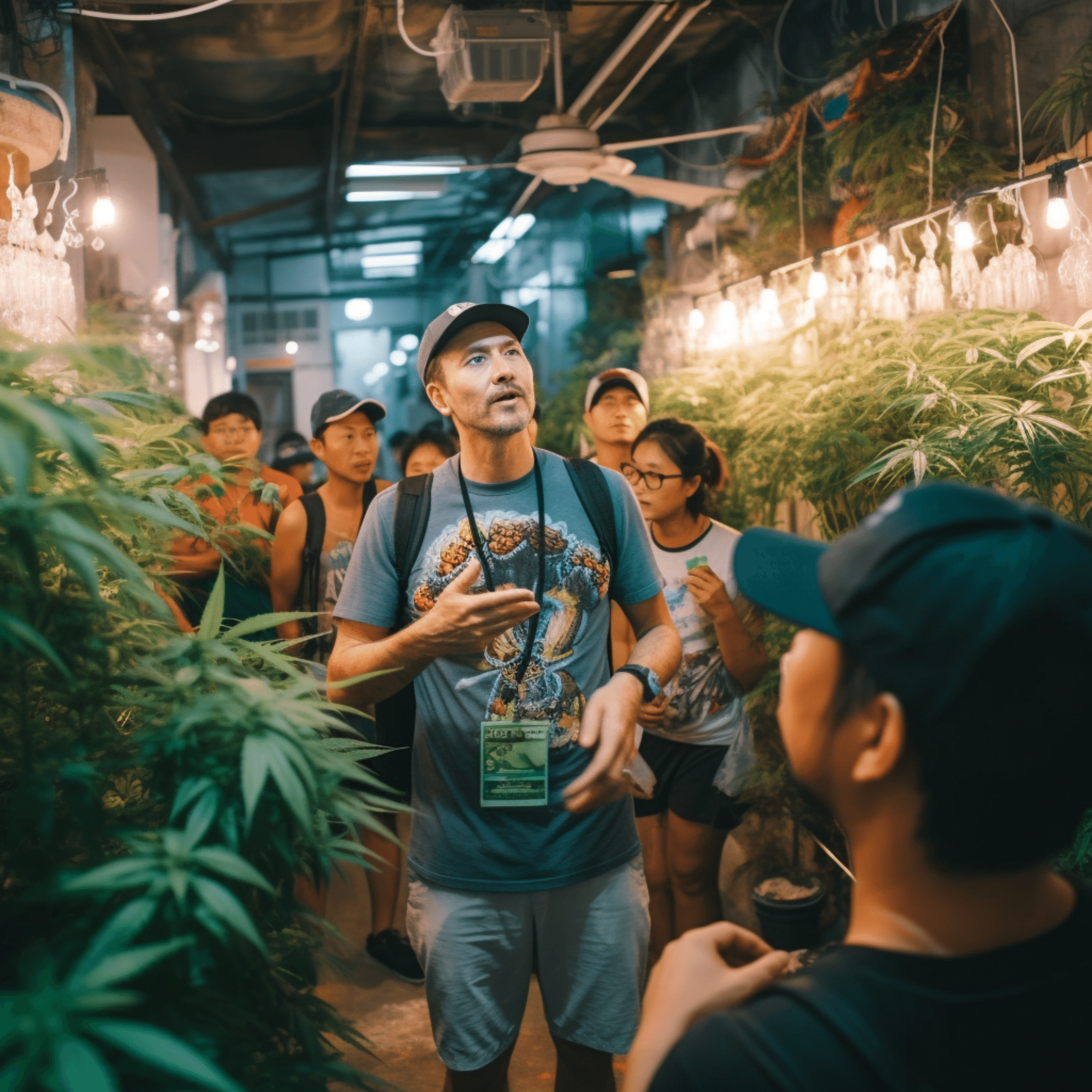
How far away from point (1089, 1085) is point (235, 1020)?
769 mm

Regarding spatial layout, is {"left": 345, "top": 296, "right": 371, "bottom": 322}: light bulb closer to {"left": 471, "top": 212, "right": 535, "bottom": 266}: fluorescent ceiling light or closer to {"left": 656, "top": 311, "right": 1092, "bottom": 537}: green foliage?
{"left": 471, "top": 212, "right": 535, "bottom": 266}: fluorescent ceiling light

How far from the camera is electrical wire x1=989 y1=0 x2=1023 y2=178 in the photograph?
3646 millimetres

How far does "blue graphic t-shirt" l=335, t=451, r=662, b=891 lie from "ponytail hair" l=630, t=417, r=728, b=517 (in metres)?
1.13

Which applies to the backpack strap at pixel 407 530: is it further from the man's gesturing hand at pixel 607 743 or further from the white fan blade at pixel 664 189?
the white fan blade at pixel 664 189

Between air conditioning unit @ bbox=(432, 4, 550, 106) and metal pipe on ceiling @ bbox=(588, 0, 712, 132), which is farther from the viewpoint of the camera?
metal pipe on ceiling @ bbox=(588, 0, 712, 132)

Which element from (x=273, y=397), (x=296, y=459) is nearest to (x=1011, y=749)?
(x=296, y=459)

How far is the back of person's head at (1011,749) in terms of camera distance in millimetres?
767

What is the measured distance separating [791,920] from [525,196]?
707 centimetres

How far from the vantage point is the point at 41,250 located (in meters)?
3.27

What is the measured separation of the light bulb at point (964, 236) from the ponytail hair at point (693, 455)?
40.3 inches

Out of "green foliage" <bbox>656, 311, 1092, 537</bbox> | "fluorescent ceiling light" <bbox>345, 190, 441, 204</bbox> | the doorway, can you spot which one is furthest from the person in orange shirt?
the doorway

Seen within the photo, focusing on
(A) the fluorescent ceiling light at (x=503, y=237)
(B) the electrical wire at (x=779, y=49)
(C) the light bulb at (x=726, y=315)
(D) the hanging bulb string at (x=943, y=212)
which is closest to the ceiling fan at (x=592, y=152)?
(B) the electrical wire at (x=779, y=49)

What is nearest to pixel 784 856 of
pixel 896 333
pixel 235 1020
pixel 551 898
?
pixel 896 333

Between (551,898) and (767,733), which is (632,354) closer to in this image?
(767,733)
